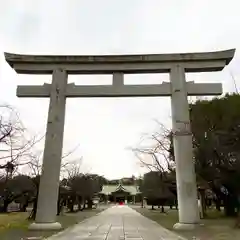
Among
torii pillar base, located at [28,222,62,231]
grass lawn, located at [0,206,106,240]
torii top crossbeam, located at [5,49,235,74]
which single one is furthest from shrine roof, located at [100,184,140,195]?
torii pillar base, located at [28,222,62,231]

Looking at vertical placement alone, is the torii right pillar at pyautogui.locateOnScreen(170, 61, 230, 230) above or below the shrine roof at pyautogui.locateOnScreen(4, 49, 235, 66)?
below

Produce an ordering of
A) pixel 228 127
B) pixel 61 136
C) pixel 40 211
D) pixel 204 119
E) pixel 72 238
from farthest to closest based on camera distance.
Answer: pixel 204 119 < pixel 228 127 < pixel 61 136 < pixel 40 211 < pixel 72 238

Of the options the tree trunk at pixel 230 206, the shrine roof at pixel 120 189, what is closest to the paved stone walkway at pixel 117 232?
the tree trunk at pixel 230 206

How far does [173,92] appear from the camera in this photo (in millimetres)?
16703

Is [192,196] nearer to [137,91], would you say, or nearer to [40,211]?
[137,91]

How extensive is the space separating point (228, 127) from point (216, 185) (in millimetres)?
6241

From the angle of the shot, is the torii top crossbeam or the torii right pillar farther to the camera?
the torii top crossbeam

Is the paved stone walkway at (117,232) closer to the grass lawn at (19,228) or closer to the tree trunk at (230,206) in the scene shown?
the grass lawn at (19,228)

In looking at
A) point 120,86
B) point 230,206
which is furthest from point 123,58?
point 230,206

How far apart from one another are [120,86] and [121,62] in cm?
123

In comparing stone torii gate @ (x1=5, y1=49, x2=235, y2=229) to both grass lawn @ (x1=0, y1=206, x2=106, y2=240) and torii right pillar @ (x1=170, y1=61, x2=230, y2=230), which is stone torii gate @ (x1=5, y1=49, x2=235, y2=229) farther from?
grass lawn @ (x1=0, y1=206, x2=106, y2=240)

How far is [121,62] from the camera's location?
55.5ft

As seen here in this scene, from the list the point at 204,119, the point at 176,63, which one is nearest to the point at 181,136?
the point at 176,63

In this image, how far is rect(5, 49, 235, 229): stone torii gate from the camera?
15930 millimetres
